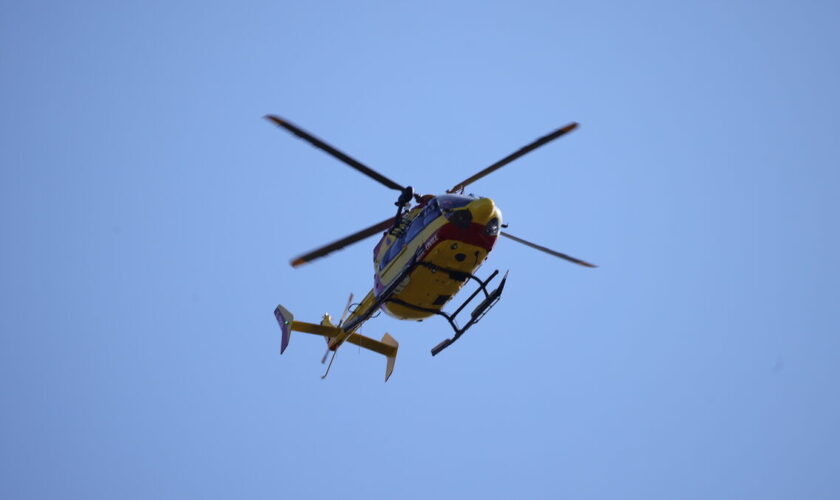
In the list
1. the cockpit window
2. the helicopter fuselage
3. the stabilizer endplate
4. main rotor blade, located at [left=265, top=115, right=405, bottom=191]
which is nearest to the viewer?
main rotor blade, located at [left=265, top=115, right=405, bottom=191]

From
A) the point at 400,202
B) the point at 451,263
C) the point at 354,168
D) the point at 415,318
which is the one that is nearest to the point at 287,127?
the point at 354,168

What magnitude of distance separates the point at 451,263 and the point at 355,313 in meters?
4.28

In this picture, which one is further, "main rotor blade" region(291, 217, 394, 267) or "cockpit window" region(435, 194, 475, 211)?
"cockpit window" region(435, 194, 475, 211)

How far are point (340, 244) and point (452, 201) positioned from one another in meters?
2.44

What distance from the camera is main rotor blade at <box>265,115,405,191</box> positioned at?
57.2ft

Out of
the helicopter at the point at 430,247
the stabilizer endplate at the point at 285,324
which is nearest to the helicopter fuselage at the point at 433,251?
the helicopter at the point at 430,247

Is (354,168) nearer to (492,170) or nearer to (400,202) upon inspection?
(400,202)

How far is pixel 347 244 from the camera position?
18.4 m

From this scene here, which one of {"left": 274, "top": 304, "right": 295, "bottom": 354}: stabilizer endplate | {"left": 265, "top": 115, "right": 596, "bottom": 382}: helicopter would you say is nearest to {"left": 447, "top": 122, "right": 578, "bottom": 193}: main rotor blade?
{"left": 265, "top": 115, "right": 596, "bottom": 382}: helicopter

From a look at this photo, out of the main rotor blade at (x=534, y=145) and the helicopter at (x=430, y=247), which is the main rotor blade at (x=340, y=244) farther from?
the main rotor blade at (x=534, y=145)

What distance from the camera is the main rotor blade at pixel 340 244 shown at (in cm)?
1762

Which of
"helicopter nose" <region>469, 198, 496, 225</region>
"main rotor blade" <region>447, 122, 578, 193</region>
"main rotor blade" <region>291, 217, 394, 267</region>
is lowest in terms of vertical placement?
"main rotor blade" <region>291, 217, 394, 267</region>

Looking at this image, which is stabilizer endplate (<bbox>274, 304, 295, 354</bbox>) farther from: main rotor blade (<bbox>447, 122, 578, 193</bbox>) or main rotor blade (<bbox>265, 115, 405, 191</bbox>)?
main rotor blade (<bbox>447, 122, 578, 193</bbox>)

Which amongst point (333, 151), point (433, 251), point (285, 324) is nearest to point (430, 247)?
point (433, 251)
